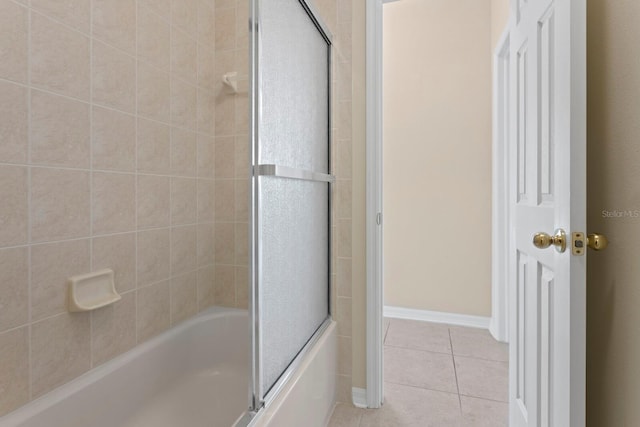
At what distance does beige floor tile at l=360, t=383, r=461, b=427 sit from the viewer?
5.36 feet

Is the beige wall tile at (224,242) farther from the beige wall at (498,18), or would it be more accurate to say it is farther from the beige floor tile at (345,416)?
the beige wall at (498,18)

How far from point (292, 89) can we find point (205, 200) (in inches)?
40.0

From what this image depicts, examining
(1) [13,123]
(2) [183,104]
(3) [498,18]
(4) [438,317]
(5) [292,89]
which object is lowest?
(4) [438,317]

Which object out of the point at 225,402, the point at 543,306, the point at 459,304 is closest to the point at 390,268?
the point at 459,304

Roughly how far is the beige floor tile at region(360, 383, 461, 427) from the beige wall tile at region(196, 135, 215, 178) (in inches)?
62.8

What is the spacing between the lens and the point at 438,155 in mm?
2932

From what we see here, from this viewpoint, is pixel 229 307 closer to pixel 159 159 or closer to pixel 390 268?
pixel 159 159

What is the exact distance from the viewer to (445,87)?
2.89 m

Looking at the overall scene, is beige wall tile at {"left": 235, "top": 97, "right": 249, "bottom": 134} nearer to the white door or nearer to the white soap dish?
the white soap dish

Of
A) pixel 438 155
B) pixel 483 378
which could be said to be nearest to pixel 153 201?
pixel 483 378

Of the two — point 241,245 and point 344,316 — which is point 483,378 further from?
point 241,245

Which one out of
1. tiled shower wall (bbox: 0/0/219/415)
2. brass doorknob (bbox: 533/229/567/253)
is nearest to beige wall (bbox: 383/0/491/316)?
tiled shower wall (bbox: 0/0/219/415)

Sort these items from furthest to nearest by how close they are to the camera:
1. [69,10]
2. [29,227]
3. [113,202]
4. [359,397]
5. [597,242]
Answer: [359,397] < [113,202] < [69,10] < [29,227] < [597,242]

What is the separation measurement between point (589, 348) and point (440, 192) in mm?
2087
